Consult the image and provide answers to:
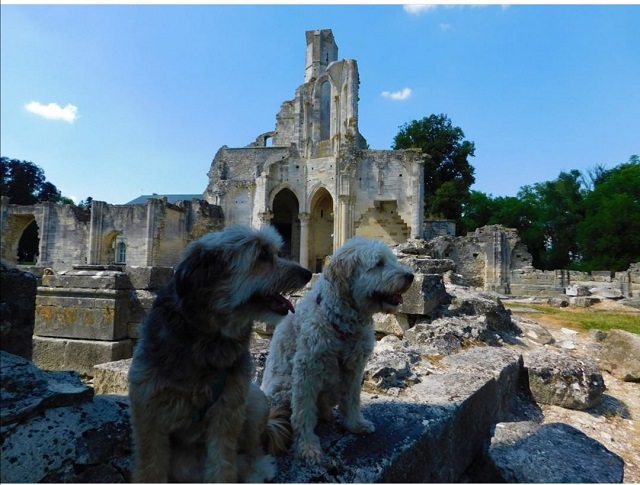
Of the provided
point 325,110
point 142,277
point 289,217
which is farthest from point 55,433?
point 325,110

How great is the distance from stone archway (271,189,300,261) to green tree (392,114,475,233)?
13.6m

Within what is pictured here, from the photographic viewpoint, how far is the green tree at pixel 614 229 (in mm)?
28844

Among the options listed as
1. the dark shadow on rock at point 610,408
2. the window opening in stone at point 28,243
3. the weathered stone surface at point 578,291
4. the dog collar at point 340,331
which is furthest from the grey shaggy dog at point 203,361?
the window opening in stone at point 28,243

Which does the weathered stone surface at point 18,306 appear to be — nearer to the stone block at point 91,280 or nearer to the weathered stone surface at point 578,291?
the stone block at point 91,280

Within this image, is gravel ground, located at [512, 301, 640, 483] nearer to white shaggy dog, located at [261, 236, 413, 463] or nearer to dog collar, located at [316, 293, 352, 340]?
white shaggy dog, located at [261, 236, 413, 463]

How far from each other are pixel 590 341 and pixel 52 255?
3101cm

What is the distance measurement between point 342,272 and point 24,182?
156ft

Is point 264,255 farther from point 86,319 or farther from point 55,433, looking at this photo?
point 86,319

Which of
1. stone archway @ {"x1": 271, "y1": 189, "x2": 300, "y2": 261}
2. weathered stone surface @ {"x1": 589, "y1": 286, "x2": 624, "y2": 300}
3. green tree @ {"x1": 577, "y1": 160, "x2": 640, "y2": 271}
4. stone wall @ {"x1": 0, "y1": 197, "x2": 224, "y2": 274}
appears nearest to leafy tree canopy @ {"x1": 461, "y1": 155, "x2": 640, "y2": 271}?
green tree @ {"x1": 577, "y1": 160, "x2": 640, "y2": 271}

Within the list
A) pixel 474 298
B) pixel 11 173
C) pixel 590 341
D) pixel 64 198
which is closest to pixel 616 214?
pixel 590 341

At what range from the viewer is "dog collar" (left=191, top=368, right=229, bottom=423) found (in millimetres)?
1539

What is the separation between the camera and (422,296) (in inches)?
211

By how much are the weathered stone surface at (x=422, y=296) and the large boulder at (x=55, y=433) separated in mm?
4033

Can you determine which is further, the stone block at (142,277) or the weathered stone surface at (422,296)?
the stone block at (142,277)
